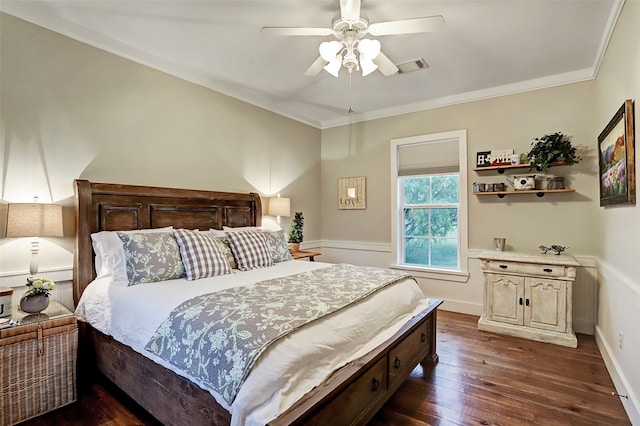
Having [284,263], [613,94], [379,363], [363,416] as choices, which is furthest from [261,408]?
[613,94]

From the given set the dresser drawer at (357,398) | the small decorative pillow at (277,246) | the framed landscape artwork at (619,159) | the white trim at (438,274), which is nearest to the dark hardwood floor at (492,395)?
the dresser drawer at (357,398)

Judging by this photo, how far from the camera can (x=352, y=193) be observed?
5.12 metres

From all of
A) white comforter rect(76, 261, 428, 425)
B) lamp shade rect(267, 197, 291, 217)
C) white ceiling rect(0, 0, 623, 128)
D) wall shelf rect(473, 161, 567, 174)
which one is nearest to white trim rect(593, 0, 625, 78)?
white ceiling rect(0, 0, 623, 128)

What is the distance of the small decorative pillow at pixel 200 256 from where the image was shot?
266 centimetres

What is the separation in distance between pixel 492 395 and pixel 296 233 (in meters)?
2.94

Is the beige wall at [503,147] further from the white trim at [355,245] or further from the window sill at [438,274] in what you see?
the window sill at [438,274]

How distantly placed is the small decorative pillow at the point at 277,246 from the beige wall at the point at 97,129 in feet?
2.92

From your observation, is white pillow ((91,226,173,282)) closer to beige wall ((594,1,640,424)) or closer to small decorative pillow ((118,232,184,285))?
small decorative pillow ((118,232,184,285))

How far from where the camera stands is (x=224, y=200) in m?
3.78

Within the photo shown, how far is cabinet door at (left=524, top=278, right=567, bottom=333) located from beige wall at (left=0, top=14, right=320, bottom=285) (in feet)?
11.2

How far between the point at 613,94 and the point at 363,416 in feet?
10.1

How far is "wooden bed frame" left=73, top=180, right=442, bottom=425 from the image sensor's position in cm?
155

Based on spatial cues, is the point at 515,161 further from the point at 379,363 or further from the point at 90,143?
the point at 90,143

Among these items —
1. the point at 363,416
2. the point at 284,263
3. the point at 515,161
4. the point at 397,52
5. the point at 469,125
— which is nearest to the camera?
the point at 363,416
